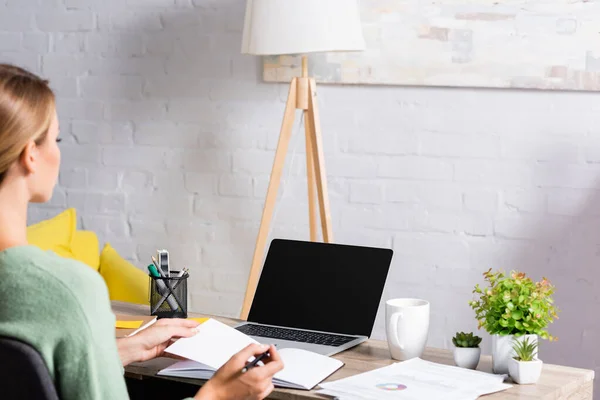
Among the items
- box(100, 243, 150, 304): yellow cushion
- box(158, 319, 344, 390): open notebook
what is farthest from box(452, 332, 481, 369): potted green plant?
box(100, 243, 150, 304): yellow cushion

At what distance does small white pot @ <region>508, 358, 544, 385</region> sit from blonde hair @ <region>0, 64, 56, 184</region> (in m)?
0.94

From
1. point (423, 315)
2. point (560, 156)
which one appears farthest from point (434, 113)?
point (423, 315)

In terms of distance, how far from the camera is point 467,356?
182cm

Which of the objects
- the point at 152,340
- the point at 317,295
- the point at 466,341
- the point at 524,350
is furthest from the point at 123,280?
the point at 524,350

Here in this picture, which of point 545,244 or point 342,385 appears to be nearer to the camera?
point 342,385

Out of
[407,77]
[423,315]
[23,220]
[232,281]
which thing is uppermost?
[407,77]

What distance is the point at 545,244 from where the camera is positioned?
2.93 m

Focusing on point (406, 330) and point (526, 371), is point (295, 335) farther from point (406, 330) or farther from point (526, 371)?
point (526, 371)

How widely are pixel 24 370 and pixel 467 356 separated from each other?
906mm

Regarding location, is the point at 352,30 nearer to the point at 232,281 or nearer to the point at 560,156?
the point at 560,156

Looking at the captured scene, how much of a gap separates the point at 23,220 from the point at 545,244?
1.95m

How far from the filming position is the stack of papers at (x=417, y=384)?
1.62 metres

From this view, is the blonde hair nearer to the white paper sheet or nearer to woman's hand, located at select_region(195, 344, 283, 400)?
woman's hand, located at select_region(195, 344, 283, 400)

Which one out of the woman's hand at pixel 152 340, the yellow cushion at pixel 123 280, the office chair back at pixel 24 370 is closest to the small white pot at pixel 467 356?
the woman's hand at pixel 152 340
